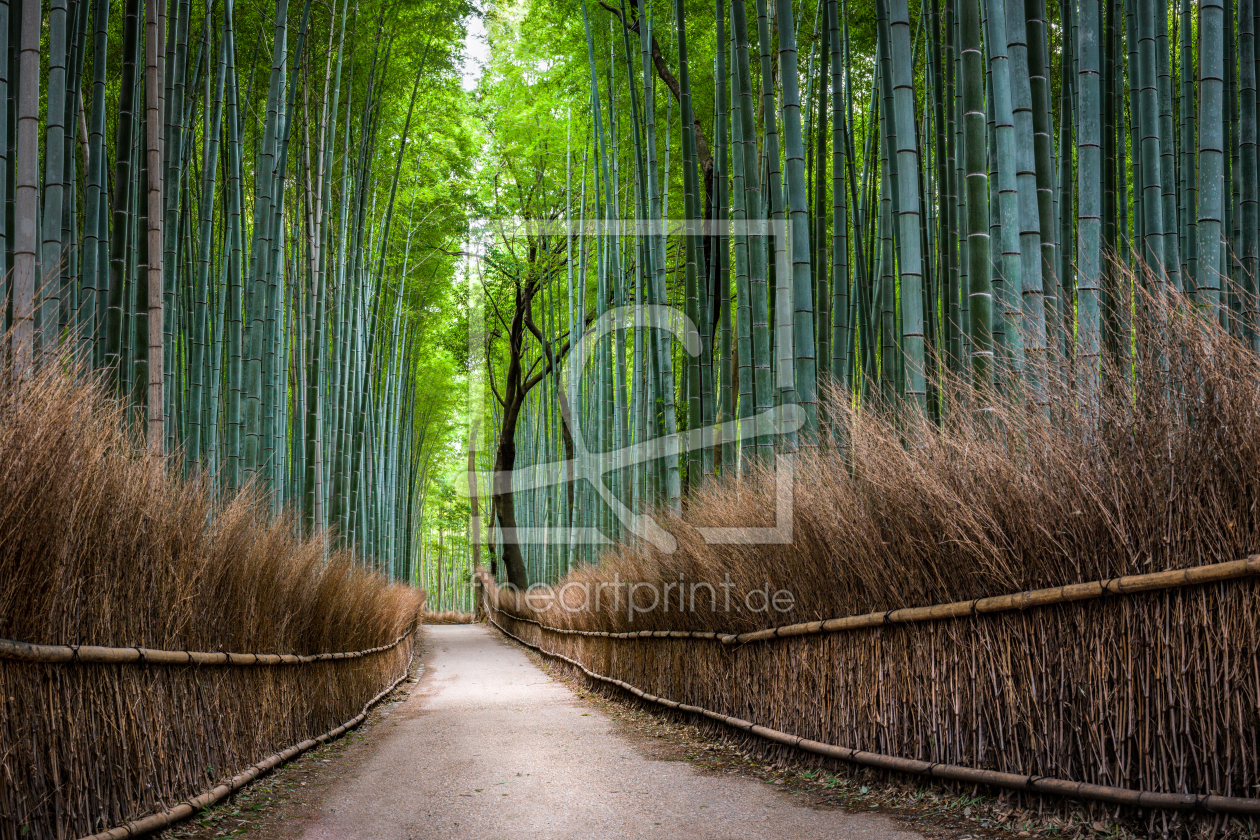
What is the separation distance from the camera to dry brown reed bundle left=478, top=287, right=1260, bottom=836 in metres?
2.18

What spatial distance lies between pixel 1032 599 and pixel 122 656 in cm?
254

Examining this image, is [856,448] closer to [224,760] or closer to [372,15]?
[224,760]

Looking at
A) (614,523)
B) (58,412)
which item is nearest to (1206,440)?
(58,412)

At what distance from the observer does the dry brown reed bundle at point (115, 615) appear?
7.26 feet

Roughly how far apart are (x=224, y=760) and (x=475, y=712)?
3.05 meters

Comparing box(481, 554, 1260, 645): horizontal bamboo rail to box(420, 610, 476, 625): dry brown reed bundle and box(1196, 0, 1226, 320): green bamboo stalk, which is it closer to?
box(1196, 0, 1226, 320): green bamboo stalk

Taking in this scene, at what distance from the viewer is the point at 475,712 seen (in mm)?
6391

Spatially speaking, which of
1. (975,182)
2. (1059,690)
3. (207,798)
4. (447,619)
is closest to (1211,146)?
(975,182)

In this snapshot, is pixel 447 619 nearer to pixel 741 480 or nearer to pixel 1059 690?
pixel 741 480

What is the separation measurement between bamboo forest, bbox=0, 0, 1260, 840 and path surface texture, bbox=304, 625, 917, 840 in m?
0.03

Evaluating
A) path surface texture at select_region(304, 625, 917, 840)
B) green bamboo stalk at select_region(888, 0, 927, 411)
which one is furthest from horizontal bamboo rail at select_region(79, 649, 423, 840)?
green bamboo stalk at select_region(888, 0, 927, 411)

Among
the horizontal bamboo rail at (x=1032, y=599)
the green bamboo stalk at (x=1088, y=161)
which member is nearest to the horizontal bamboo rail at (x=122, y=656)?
the horizontal bamboo rail at (x=1032, y=599)

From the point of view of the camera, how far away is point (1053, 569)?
2666 millimetres

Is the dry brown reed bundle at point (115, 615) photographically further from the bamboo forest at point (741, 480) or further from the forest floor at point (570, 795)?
the forest floor at point (570, 795)
